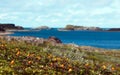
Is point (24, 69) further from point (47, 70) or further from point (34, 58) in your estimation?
point (34, 58)

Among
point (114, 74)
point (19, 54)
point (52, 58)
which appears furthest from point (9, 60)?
point (114, 74)

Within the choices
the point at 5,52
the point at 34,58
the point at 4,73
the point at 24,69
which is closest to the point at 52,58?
the point at 34,58

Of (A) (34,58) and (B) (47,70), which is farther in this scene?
(A) (34,58)

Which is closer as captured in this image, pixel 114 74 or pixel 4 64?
pixel 4 64

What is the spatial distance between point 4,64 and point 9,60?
5.19 ft

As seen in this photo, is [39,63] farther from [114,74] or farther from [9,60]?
[114,74]

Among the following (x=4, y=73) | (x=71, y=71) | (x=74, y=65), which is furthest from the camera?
(x=74, y=65)

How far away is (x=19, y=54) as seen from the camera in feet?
69.3

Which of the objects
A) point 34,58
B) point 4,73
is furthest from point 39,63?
point 4,73

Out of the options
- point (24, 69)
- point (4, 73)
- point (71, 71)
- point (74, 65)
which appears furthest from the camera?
point (74, 65)

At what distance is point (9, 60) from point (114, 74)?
19.1 feet

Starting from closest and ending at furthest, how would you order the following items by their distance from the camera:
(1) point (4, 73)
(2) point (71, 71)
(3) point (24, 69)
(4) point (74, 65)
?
(1) point (4, 73)
(3) point (24, 69)
(2) point (71, 71)
(4) point (74, 65)

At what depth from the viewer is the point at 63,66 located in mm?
19500

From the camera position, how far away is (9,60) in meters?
19.6
